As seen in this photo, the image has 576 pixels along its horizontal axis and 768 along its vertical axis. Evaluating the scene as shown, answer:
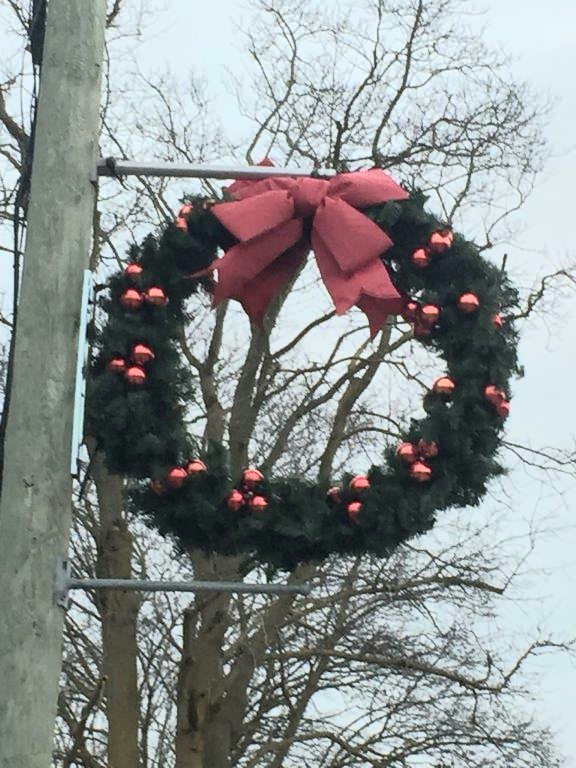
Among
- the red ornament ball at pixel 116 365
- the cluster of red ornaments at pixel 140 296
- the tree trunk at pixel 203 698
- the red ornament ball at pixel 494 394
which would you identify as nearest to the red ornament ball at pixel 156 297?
the cluster of red ornaments at pixel 140 296

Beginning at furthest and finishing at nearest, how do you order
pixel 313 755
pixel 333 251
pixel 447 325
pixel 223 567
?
pixel 313 755 → pixel 223 567 → pixel 447 325 → pixel 333 251

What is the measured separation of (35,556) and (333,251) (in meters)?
1.87

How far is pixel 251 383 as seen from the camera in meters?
14.8

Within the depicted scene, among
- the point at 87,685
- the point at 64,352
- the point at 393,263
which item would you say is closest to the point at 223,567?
the point at 87,685

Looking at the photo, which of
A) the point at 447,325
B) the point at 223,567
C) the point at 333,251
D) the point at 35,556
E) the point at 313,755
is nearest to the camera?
the point at 35,556

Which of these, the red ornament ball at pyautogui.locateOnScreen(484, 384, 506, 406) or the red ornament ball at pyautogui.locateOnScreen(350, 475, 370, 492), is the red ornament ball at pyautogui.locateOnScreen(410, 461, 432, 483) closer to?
the red ornament ball at pyautogui.locateOnScreen(350, 475, 370, 492)

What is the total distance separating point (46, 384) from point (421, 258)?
2053 mm

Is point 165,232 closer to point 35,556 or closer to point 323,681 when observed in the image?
point 35,556

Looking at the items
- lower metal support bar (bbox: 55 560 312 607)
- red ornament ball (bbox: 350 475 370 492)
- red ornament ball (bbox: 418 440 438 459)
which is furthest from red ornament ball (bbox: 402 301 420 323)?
lower metal support bar (bbox: 55 560 312 607)

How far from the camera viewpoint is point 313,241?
6.75 m

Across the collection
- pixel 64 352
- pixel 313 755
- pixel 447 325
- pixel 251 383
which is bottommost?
pixel 64 352

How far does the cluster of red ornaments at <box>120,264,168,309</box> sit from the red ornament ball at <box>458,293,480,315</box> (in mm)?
1259

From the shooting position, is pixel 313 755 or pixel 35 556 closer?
pixel 35 556

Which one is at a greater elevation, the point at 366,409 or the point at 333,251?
the point at 366,409
